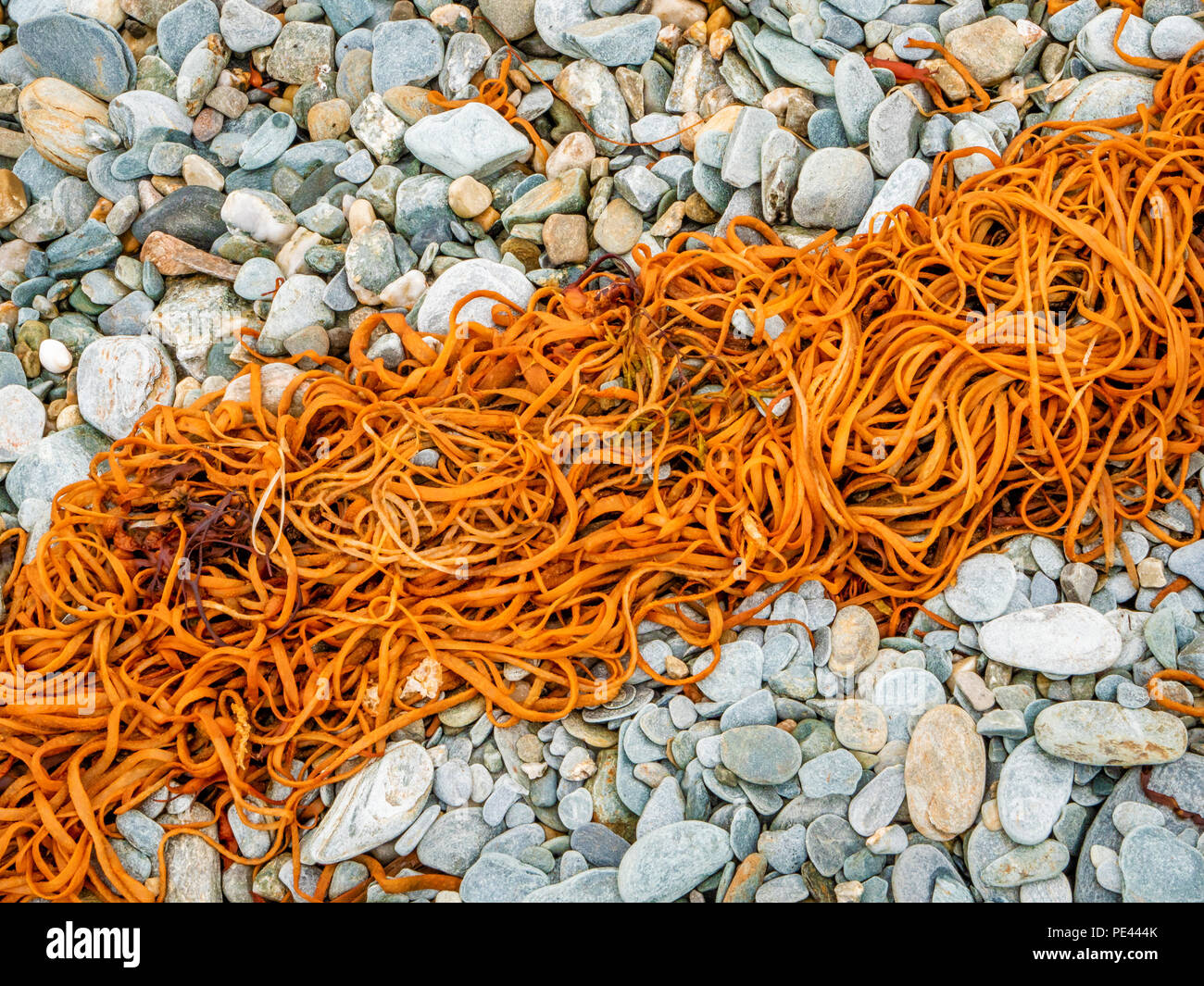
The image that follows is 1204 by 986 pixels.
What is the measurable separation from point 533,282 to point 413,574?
1.21 metres

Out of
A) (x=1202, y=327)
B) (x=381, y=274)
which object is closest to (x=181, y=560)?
(x=381, y=274)

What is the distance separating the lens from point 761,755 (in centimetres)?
222

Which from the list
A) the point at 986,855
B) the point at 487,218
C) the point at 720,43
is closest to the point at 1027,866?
the point at 986,855

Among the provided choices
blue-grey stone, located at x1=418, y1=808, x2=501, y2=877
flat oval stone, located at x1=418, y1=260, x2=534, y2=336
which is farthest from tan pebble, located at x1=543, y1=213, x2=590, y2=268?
blue-grey stone, located at x1=418, y1=808, x2=501, y2=877

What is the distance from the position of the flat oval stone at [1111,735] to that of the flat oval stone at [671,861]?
0.84 metres

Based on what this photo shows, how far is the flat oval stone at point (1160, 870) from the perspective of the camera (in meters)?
1.94

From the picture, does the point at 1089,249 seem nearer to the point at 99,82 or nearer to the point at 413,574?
the point at 413,574

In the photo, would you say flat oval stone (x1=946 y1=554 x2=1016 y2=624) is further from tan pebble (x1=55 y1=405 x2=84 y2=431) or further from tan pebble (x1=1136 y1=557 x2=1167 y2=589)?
tan pebble (x1=55 y1=405 x2=84 y2=431)

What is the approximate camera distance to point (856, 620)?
2434 mm

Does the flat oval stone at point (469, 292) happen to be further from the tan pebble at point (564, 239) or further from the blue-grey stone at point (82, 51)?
the blue-grey stone at point (82, 51)

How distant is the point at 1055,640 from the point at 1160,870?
0.57 metres

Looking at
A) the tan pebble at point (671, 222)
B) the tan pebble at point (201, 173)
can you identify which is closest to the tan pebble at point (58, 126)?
→ the tan pebble at point (201, 173)

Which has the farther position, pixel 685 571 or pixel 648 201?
pixel 648 201

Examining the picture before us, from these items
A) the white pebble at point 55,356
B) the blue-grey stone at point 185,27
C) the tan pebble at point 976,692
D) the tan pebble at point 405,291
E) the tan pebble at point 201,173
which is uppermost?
the blue-grey stone at point 185,27
